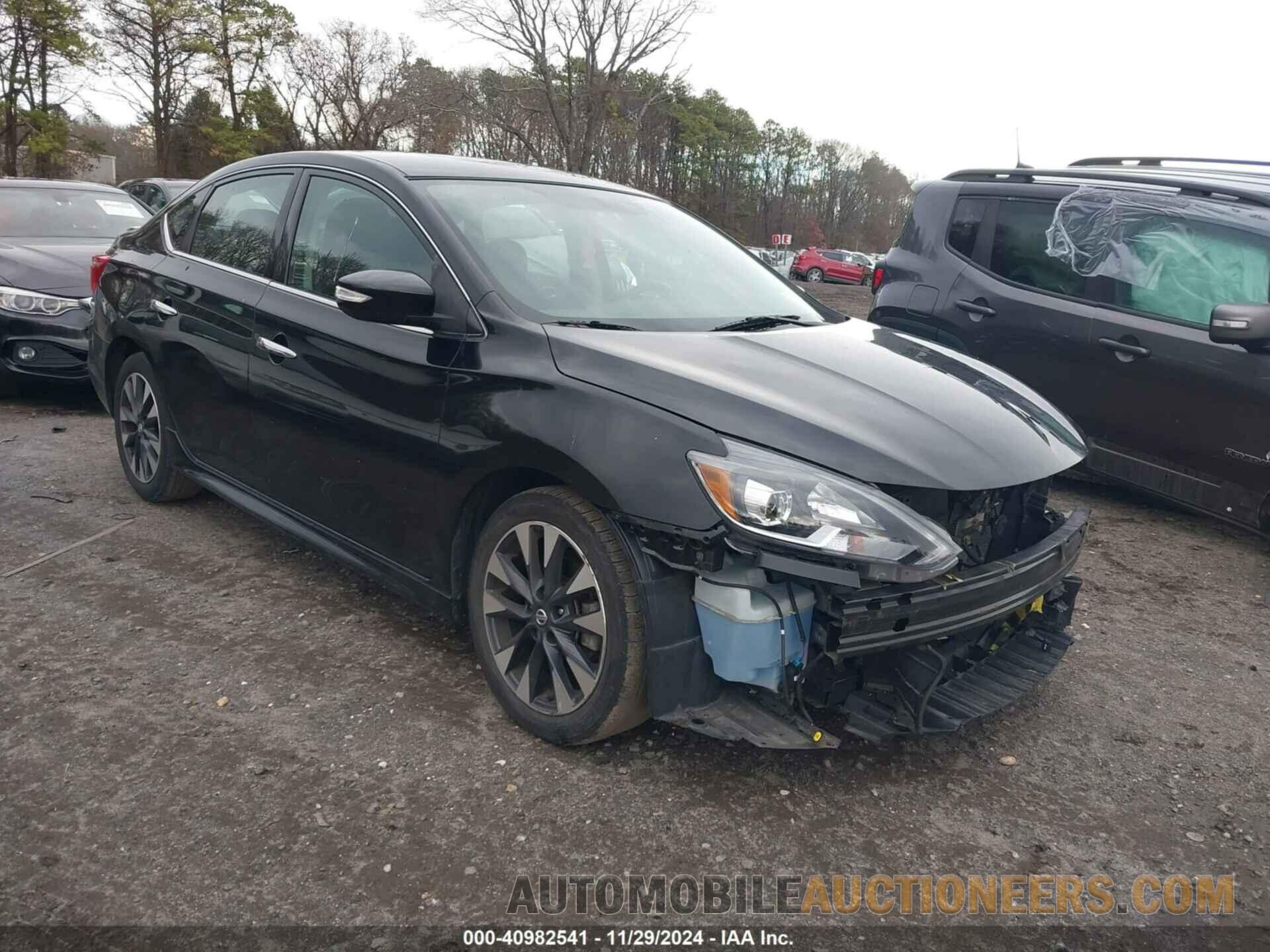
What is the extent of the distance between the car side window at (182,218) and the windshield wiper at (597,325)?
2489 mm

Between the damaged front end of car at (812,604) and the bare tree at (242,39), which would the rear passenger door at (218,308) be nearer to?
the damaged front end of car at (812,604)

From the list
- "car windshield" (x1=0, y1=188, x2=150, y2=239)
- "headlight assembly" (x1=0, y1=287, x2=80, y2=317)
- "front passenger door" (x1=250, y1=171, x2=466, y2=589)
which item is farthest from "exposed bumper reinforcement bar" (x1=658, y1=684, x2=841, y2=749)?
"car windshield" (x1=0, y1=188, x2=150, y2=239)

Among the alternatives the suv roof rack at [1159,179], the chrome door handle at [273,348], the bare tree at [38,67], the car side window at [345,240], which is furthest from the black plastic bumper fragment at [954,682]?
the bare tree at [38,67]

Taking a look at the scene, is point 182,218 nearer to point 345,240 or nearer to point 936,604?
point 345,240

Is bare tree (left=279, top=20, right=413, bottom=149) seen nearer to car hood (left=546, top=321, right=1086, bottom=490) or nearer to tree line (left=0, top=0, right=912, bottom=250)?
tree line (left=0, top=0, right=912, bottom=250)

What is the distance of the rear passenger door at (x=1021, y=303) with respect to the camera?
17.4 feet

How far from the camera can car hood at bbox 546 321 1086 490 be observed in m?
2.41

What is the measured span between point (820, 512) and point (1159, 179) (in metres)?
4.06

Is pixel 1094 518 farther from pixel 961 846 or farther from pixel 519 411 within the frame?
pixel 519 411

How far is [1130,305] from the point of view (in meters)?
5.12

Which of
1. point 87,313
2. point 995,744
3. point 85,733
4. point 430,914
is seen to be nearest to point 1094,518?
point 995,744

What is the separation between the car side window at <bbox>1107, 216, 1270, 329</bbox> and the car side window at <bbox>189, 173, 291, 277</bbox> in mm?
4284

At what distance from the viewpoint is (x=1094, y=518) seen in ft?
17.5

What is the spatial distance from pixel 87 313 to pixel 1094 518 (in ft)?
22.0
